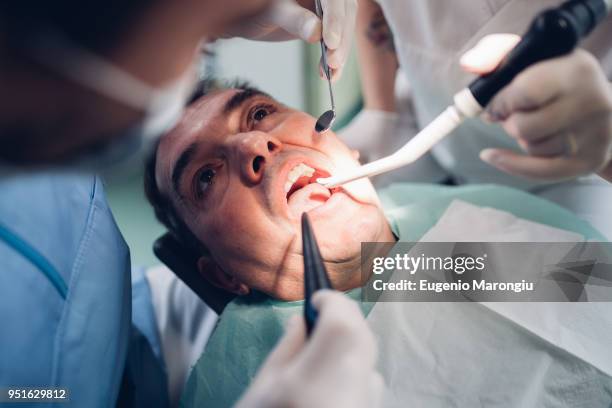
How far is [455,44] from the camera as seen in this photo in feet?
3.76

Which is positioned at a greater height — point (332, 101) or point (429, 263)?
point (332, 101)

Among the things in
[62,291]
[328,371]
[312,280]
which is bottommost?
[328,371]

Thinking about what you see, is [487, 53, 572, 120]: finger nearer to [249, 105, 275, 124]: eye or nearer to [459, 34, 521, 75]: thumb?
[459, 34, 521, 75]: thumb

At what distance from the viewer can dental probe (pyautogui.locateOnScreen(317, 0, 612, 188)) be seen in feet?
2.06

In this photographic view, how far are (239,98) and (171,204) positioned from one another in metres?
0.34

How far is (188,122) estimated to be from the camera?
111cm

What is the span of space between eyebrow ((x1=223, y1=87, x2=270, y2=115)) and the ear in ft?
1.34

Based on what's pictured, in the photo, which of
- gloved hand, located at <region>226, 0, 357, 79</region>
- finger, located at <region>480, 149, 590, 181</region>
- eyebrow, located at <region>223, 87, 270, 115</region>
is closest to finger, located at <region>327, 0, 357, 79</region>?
gloved hand, located at <region>226, 0, 357, 79</region>

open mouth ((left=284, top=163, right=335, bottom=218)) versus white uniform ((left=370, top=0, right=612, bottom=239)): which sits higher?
white uniform ((left=370, top=0, right=612, bottom=239))

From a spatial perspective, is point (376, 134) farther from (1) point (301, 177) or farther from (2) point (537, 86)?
(2) point (537, 86)

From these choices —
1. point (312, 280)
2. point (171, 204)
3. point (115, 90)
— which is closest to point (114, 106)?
point (115, 90)

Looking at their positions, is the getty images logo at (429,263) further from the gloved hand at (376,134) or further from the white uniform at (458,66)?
the gloved hand at (376,134)

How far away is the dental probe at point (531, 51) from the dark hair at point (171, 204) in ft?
2.09

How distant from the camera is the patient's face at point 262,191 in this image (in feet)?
Answer: 3.30
